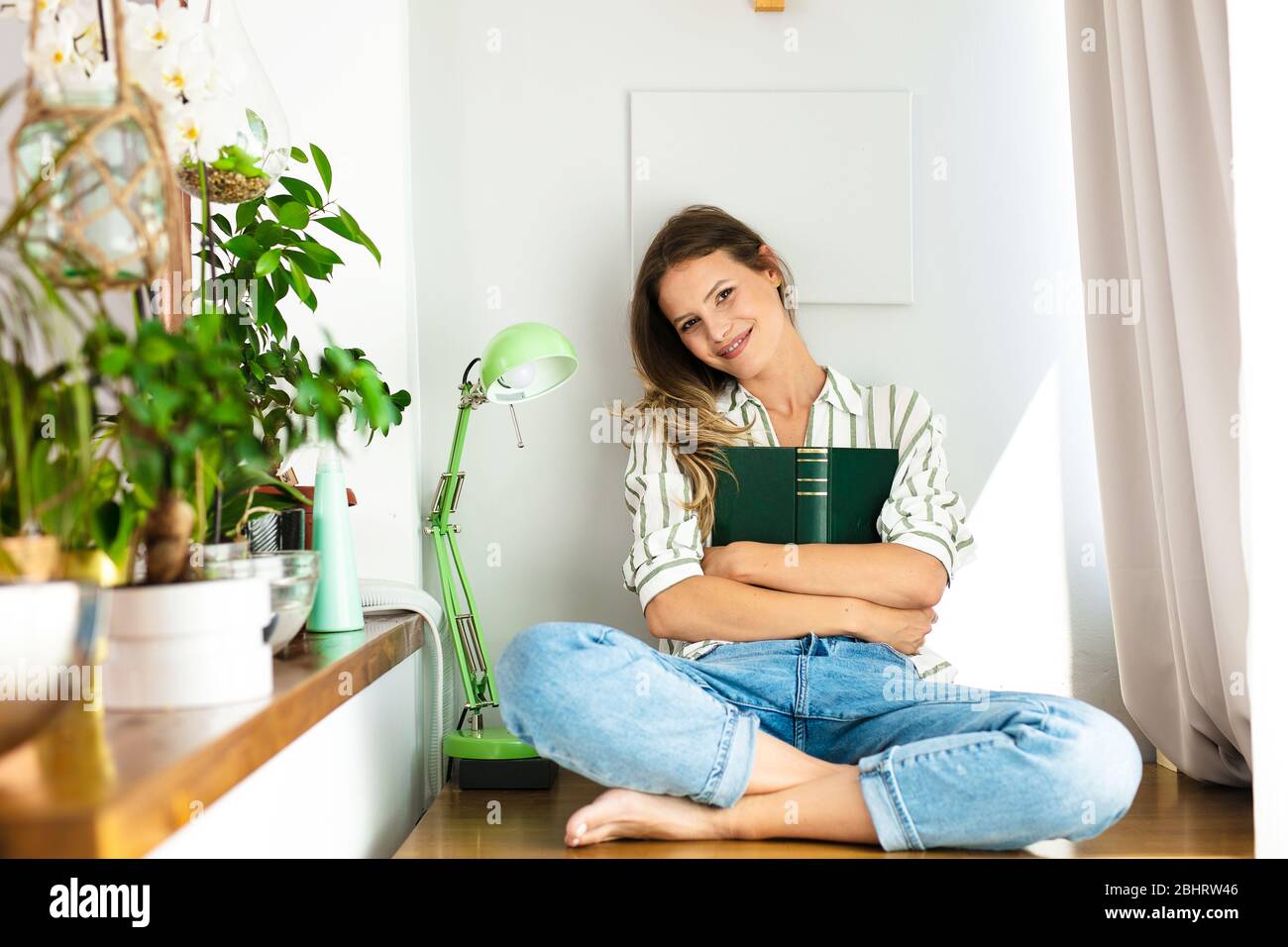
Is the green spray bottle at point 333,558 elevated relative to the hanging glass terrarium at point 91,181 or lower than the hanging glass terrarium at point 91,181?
lower

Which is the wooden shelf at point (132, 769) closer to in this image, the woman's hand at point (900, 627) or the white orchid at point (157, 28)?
the white orchid at point (157, 28)

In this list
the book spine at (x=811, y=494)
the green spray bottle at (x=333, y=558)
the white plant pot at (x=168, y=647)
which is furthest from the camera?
the book spine at (x=811, y=494)

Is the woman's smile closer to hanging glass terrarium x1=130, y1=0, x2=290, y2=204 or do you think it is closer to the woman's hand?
the woman's hand

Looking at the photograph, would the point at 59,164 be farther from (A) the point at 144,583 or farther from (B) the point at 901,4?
(B) the point at 901,4

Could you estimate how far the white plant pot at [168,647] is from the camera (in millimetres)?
873

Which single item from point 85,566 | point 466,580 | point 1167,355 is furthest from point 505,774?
point 1167,355

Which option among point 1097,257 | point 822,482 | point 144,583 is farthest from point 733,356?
point 144,583

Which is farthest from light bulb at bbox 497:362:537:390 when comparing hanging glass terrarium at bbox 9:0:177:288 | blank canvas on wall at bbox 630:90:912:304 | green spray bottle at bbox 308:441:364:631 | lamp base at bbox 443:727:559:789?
hanging glass terrarium at bbox 9:0:177:288

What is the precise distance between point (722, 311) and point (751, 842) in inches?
32.7

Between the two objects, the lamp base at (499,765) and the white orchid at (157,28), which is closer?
the white orchid at (157,28)

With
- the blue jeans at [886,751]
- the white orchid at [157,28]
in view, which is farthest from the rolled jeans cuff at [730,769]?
the white orchid at [157,28]

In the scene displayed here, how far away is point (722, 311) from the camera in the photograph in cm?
171

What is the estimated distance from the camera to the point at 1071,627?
73.4 inches

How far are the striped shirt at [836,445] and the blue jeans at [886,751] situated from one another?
0.25 m
